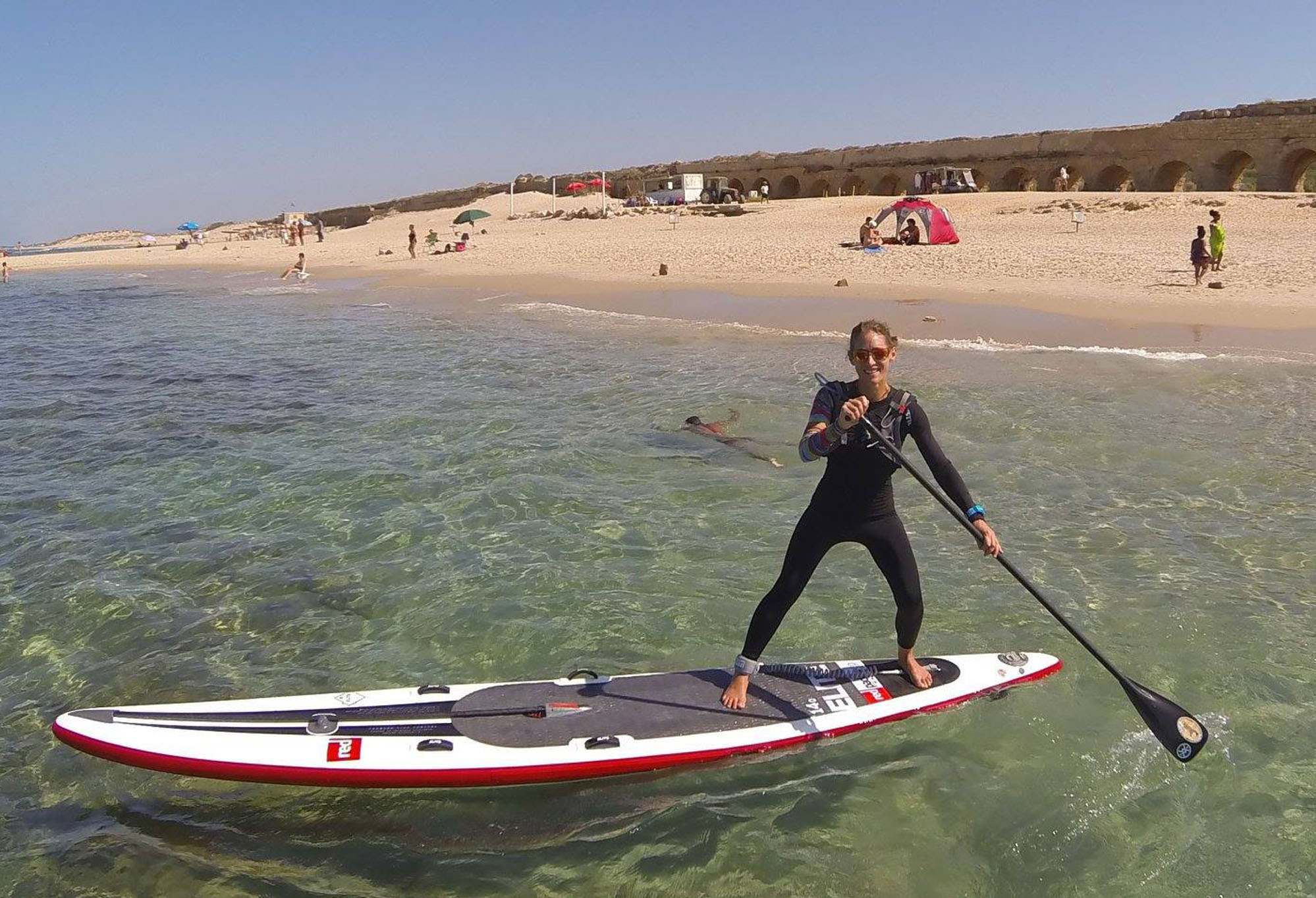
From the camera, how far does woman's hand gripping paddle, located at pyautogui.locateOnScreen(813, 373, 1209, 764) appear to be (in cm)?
398

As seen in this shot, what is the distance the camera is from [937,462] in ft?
13.3

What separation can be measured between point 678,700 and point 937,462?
5.99 ft

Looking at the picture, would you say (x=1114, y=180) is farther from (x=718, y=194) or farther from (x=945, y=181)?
(x=718, y=194)

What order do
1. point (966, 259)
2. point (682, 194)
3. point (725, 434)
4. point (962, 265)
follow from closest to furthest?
point (725, 434)
point (962, 265)
point (966, 259)
point (682, 194)

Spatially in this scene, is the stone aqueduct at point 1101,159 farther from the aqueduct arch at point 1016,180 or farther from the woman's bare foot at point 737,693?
the woman's bare foot at point 737,693

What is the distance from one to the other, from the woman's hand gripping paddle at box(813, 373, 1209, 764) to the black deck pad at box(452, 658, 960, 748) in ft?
2.69

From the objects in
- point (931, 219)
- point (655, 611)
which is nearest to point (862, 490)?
point (655, 611)

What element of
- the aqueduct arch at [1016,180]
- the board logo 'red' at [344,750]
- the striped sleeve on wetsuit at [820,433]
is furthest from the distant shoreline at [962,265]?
the board logo 'red' at [344,750]

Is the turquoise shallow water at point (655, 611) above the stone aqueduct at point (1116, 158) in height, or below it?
below

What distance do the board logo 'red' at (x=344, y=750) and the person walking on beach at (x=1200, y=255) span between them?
1883 centimetres

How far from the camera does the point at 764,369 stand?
13836 mm

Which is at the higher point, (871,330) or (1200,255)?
(1200,255)

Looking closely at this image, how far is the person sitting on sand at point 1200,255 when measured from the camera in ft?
56.9

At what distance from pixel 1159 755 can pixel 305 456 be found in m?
8.90
